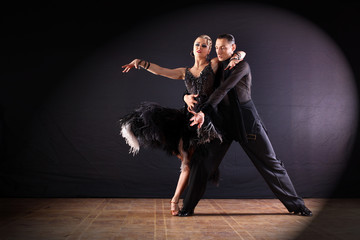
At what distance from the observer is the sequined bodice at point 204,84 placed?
3518 millimetres

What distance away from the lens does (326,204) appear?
173 inches

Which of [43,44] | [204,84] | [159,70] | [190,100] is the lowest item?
[190,100]

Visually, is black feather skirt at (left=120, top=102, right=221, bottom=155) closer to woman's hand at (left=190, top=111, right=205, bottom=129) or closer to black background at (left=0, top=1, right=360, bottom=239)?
woman's hand at (left=190, top=111, right=205, bottom=129)

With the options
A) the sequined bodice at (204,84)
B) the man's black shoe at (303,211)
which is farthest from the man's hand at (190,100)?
the man's black shoe at (303,211)

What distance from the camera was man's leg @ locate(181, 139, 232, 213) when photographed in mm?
3453

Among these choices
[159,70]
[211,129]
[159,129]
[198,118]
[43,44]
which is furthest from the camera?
[43,44]

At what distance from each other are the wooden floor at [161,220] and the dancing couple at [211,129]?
0.26 m

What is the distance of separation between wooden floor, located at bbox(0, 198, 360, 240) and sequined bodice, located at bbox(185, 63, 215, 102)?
3.37 feet

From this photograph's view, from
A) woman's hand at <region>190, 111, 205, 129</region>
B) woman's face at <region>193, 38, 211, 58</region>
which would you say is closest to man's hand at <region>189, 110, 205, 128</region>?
woman's hand at <region>190, 111, 205, 129</region>

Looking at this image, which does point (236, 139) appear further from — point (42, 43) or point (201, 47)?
point (42, 43)

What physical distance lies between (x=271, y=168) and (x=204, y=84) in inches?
35.7

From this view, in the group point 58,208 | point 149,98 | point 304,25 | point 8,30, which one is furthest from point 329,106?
point 8,30

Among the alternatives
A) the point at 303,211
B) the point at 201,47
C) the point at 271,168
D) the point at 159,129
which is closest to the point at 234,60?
the point at 201,47

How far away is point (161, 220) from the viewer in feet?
10.8
